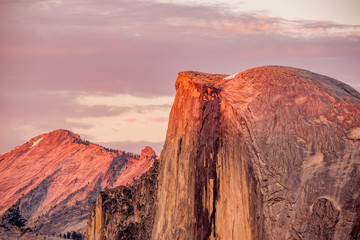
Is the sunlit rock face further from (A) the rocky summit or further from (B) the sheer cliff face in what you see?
(B) the sheer cliff face

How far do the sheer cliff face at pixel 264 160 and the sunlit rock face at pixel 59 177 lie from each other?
410 ft

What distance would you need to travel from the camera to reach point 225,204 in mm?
32969

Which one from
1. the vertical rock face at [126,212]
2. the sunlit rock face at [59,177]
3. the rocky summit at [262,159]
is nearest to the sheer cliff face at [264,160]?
the rocky summit at [262,159]

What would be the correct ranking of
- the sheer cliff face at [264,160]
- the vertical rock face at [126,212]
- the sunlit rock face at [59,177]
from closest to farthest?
the sheer cliff face at [264,160] < the vertical rock face at [126,212] < the sunlit rock face at [59,177]

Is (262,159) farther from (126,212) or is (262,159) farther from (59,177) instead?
(59,177)

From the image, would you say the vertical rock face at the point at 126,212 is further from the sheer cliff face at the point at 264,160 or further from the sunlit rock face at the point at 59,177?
the sunlit rock face at the point at 59,177

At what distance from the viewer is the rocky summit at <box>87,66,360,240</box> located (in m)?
30.3

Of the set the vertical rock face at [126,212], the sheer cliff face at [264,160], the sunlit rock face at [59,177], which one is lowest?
the sunlit rock face at [59,177]

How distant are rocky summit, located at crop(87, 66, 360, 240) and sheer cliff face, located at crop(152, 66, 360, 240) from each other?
0.05 metres

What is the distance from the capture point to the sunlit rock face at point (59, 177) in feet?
538

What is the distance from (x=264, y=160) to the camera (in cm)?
3152

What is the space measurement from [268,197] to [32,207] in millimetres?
152336

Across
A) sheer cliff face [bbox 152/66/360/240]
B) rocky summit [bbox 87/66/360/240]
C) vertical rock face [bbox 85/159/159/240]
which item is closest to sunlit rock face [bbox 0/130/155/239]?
vertical rock face [bbox 85/159/159/240]

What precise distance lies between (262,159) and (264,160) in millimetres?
127
